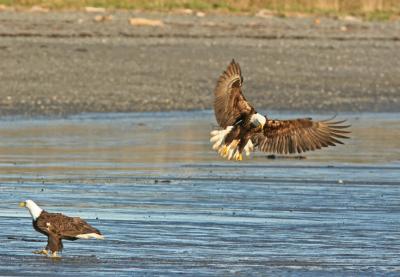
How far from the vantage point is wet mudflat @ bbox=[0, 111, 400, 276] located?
10539 millimetres

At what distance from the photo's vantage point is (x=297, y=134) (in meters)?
13.3

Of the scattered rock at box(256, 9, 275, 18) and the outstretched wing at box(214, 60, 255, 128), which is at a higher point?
the outstretched wing at box(214, 60, 255, 128)

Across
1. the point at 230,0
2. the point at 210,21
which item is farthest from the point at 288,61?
the point at 230,0

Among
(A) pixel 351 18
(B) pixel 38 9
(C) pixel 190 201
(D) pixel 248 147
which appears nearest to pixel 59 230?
(C) pixel 190 201

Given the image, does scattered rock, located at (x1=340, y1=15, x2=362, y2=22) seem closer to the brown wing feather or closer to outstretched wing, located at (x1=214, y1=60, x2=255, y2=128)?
outstretched wing, located at (x1=214, y1=60, x2=255, y2=128)

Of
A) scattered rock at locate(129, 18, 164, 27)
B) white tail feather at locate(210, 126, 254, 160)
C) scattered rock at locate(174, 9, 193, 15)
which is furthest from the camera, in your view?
scattered rock at locate(174, 9, 193, 15)

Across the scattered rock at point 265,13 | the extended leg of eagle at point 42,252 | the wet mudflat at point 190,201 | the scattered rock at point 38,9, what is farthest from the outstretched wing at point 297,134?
the scattered rock at point 265,13

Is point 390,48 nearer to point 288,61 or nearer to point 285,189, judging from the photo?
point 288,61

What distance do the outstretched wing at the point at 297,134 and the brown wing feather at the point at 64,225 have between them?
2.83m

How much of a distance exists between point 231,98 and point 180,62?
13.1 m

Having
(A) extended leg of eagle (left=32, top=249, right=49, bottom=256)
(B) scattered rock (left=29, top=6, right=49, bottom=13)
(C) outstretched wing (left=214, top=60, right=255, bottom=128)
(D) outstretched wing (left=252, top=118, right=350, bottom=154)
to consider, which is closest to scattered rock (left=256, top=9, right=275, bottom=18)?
(B) scattered rock (left=29, top=6, right=49, bottom=13)

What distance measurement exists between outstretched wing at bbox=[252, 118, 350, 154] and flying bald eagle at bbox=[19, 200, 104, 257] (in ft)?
9.05

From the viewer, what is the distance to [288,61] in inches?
1094

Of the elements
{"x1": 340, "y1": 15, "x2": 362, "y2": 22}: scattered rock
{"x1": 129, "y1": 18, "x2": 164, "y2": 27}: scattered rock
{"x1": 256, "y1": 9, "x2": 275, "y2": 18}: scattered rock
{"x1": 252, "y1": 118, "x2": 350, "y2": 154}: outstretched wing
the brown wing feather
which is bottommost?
{"x1": 340, "y1": 15, "x2": 362, "y2": 22}: scattered rock
